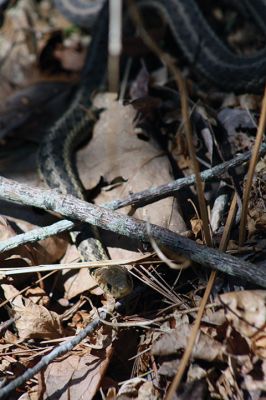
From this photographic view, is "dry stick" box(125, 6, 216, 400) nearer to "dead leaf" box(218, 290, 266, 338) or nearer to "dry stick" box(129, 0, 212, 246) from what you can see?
"dry stick" box(129, 0, 212, 246)

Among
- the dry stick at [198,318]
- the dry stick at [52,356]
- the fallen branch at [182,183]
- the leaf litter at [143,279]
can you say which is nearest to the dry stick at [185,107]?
the dry stick at [198,318]

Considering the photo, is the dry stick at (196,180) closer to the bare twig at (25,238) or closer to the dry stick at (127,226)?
the dry stick at (127,226)

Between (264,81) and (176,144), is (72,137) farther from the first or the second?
(264,81)

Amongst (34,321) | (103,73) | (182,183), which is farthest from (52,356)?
(103,73)

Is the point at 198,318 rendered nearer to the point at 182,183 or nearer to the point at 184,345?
the point at 184,345

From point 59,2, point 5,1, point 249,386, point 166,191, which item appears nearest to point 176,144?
point 166,191
